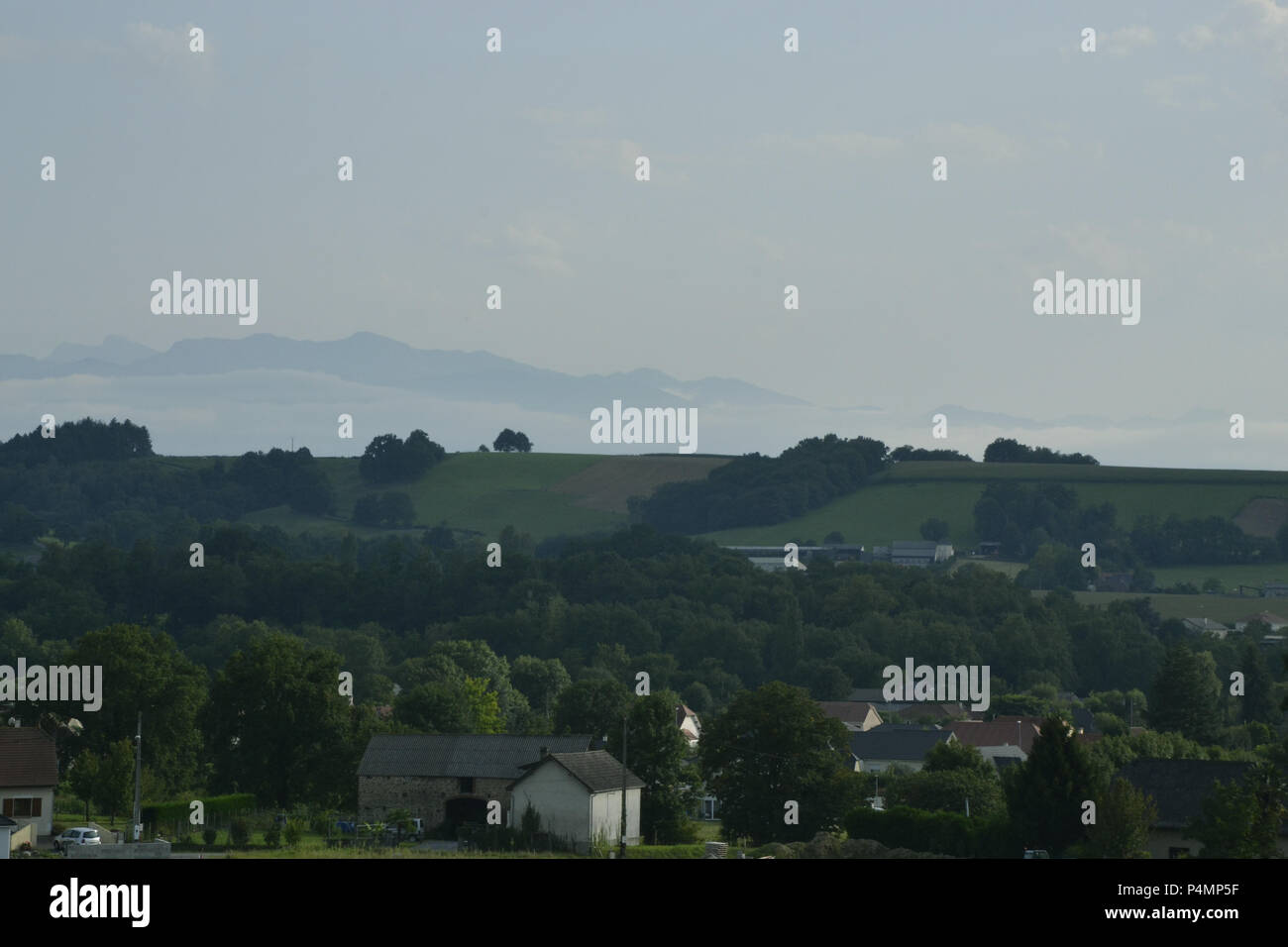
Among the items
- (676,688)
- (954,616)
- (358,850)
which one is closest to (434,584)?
(676,688)

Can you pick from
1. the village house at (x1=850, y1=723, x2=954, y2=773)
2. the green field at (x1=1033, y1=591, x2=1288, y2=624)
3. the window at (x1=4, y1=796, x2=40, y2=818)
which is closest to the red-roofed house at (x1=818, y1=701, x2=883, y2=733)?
the village house at (x1=850, y1=723, x2=954, y2=773)

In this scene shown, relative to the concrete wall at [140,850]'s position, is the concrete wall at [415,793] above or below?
below

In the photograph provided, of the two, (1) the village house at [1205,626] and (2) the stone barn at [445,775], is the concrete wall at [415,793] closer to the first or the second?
(2) the stone barn at [445,775]

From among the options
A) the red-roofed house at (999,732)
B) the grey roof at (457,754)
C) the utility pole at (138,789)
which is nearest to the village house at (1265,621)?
the red-roofed house at (999,732)

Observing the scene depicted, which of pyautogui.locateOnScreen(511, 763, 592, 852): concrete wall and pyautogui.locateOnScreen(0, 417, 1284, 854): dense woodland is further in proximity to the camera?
pyautogui.locateOnScreen(0, 417, 1284, 854): dense woodland

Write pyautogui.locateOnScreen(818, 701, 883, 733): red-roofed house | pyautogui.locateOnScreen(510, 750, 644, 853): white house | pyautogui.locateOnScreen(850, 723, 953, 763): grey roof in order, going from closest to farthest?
pyautogui.locateOnScreen(510, 750, 644, 853): white house → pyautogui.locateOnScreen(850, 723, 953, 763): grey roof → pyautogui.locateOnScreen(818, 701, 883, 733): red-roofed house

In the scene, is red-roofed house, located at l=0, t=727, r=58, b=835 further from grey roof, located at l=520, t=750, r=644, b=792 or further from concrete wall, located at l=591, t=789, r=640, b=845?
concrete wall, located at l=591, t=789, r=640, b=845

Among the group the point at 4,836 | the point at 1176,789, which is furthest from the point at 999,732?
the point at 4,836
